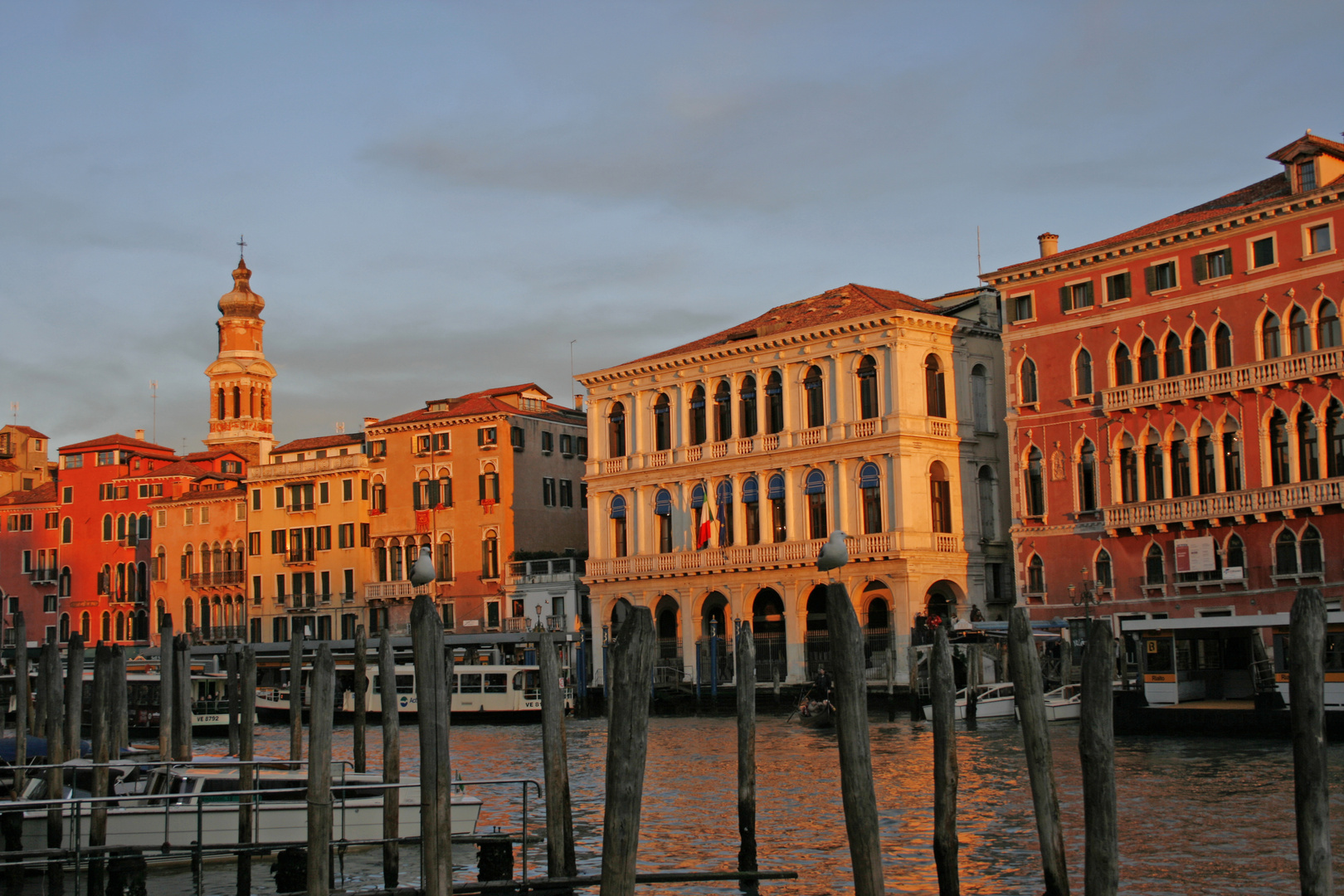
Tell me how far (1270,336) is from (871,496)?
12.5 m

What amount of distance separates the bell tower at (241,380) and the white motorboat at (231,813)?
57.9 m

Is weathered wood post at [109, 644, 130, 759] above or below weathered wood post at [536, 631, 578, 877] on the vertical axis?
above

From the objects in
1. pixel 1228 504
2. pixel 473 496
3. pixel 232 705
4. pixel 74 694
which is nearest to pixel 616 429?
pixel 473 496

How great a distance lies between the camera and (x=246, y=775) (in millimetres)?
17891

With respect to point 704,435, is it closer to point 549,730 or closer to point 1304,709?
point 549,730

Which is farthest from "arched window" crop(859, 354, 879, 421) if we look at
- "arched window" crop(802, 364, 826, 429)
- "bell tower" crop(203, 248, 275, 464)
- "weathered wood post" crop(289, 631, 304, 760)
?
"bell tower" crop(203, 248, 275, 464)

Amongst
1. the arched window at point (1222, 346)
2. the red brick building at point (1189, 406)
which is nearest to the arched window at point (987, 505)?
the red brick building at point (1189, 406)

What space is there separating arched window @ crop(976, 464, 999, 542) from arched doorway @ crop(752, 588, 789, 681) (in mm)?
6651

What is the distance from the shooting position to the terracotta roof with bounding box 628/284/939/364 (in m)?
46.4

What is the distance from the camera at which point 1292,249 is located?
120 ft

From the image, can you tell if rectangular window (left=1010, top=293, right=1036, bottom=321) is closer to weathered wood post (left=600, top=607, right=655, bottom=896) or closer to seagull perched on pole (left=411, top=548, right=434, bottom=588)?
seagull perched on pole (left=411, top=548, right=434, bottom=588)

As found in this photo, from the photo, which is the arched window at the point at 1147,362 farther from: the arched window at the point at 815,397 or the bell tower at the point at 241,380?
Result: the bell tower at the point at 241,380

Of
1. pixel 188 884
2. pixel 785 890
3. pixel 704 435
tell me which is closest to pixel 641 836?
pixel 785 890

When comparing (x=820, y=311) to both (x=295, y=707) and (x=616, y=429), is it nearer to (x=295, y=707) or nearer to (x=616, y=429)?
(x=616, y=429)
